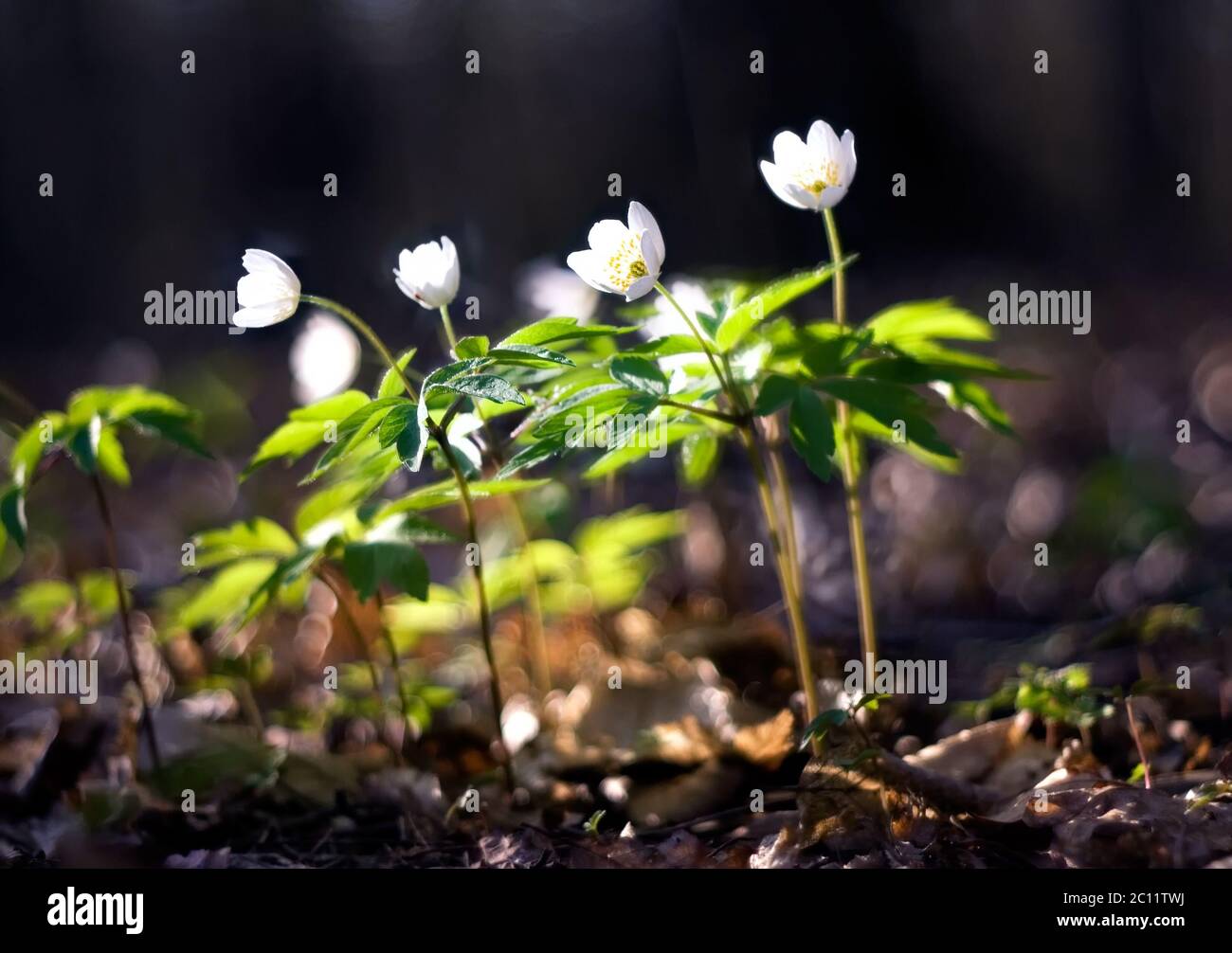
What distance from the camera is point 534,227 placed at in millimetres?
4898

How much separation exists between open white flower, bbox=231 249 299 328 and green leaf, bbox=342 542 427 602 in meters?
0.38

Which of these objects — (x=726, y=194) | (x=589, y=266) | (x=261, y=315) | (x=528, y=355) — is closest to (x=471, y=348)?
(x=528, y=355)

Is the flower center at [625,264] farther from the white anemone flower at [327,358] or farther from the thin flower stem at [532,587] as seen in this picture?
the white anemone flower at [327,358]

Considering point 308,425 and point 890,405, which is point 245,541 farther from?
point 890,405

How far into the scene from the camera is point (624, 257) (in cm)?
142

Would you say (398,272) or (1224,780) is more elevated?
(398,272)

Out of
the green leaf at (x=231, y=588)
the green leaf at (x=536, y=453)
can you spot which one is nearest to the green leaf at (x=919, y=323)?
the green leaf at (x=536, y=453)

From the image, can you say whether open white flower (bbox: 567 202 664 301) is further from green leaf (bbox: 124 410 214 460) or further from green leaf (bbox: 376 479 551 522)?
green leaf (bbox: 124 410 214 460)

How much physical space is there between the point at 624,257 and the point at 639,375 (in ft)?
0.63

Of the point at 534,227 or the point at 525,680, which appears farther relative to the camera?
the point at 534,227
